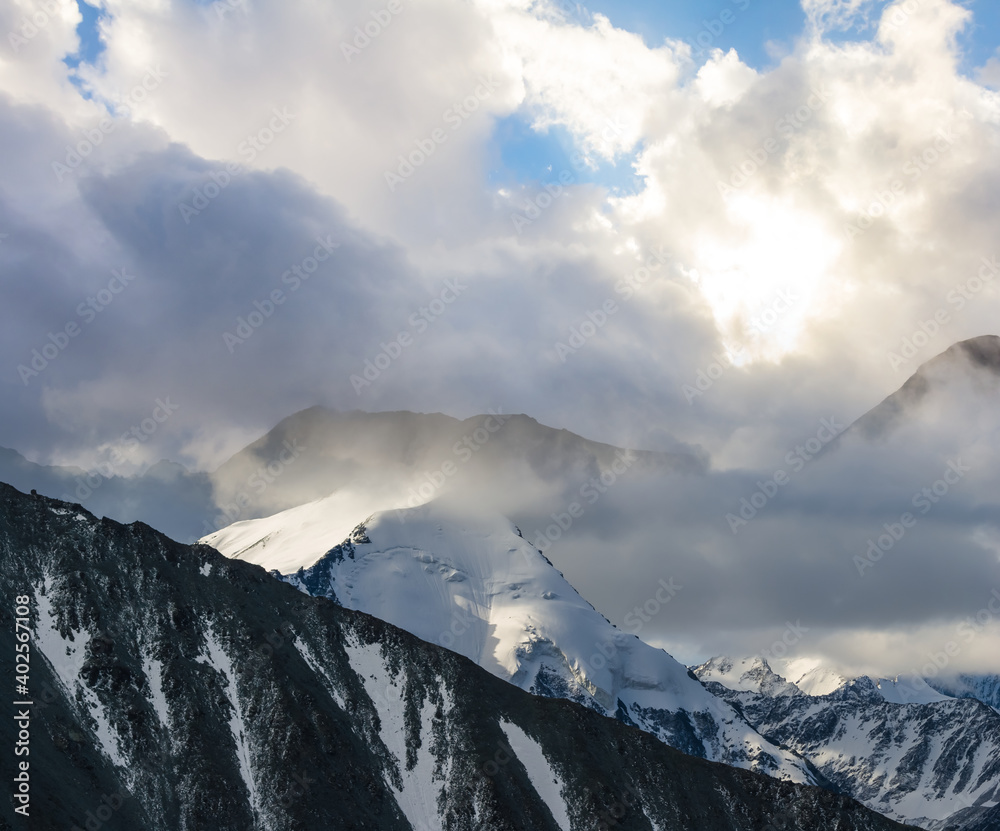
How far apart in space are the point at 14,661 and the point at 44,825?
3992 cm

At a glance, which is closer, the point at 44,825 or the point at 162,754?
the point at 44,825

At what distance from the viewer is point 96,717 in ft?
631

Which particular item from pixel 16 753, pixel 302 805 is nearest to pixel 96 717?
pixel 16 753

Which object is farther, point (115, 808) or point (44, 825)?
point (115, 808)

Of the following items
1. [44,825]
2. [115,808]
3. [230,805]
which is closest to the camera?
[44,825]

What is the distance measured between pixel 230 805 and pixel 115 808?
22204 millimetres

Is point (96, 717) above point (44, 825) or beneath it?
above

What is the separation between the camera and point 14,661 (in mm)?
185500

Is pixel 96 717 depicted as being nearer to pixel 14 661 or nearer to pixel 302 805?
pixel 14 661

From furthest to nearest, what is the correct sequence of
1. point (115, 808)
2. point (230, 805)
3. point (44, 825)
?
1. point (230, 805)
2. point (115, 808)
3. point (44, 825)

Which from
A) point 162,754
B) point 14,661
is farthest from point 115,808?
point 14,661

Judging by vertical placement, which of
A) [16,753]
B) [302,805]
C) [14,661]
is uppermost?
[14,661]

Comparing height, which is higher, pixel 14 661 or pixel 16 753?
pixel 14 661

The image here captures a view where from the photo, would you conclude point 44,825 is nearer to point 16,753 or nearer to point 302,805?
point 16,753
